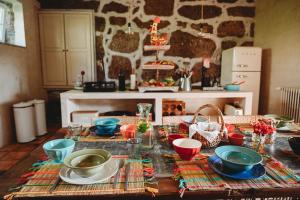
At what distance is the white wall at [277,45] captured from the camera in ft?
8.59

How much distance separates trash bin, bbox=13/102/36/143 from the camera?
2.56 m

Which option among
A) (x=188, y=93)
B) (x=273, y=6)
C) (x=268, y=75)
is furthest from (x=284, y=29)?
(x=188, y=93)

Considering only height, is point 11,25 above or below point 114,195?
above

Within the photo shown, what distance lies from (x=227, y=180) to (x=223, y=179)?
0.5 inches

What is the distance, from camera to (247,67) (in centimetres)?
307

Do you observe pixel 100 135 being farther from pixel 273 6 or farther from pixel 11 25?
pixel 273 6

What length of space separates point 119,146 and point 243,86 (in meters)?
2.69

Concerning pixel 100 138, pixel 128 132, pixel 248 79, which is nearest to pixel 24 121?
pixel 100 138

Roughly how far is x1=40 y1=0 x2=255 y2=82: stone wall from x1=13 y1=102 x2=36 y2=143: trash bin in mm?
1254

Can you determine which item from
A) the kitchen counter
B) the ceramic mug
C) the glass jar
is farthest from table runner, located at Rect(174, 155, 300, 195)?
the kitchen counter

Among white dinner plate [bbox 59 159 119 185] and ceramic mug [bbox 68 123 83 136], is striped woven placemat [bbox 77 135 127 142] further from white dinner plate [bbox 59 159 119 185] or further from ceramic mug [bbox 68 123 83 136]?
white dinner plate [bbox 59 159 119 185]

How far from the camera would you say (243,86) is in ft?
10.2

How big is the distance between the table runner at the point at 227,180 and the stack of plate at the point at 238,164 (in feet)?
0.06

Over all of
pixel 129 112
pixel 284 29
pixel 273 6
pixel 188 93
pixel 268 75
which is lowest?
pixel 129 112
